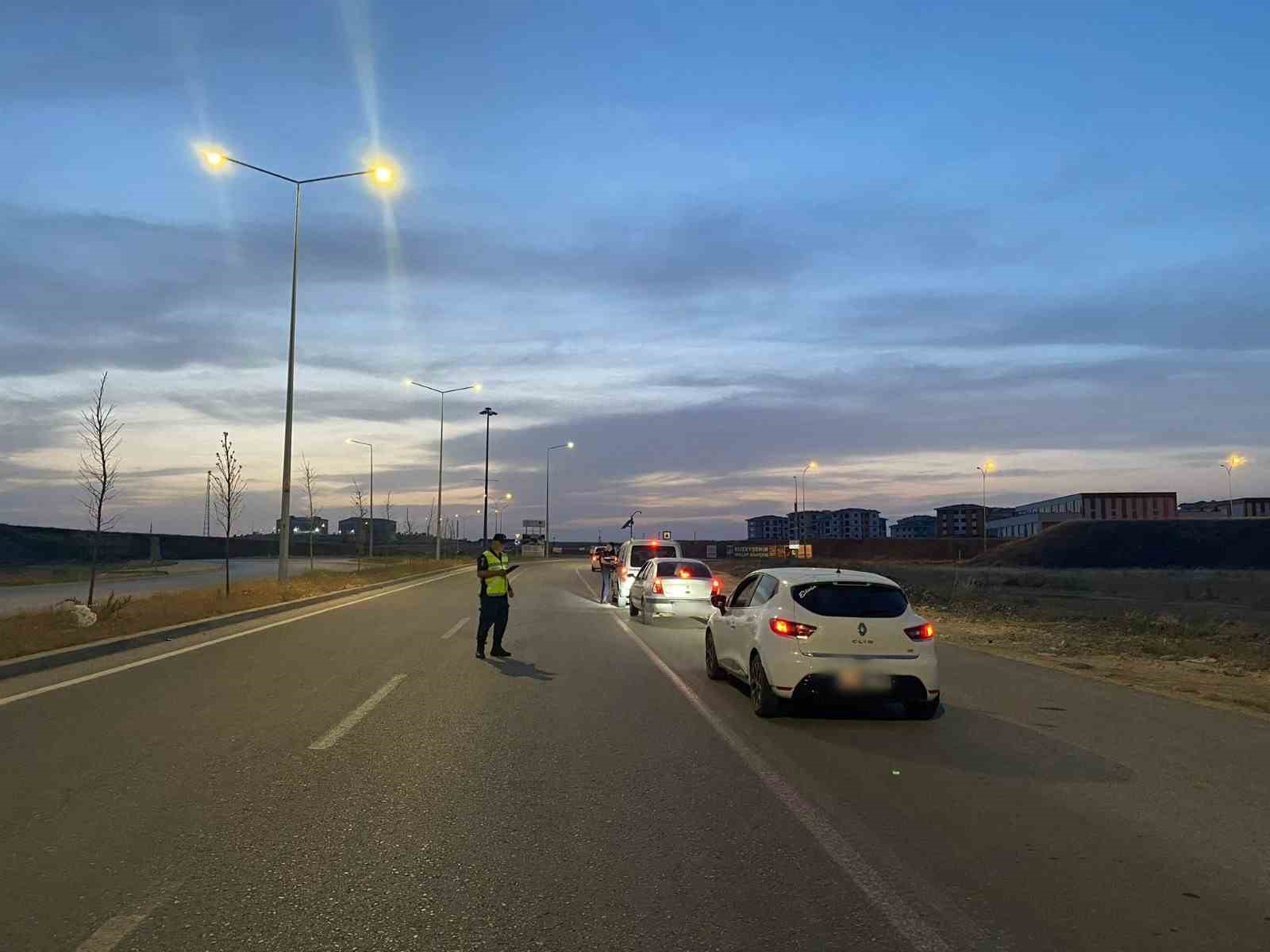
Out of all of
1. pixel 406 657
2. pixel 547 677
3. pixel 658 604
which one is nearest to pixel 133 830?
pixel 547 677

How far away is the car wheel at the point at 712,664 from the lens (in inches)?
501

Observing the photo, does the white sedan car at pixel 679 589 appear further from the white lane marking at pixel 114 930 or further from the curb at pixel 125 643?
the white lane marking at pixel 114 930

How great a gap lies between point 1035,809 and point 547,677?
23.4 feet

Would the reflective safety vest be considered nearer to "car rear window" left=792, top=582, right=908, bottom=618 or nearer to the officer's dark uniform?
the officer's dark uniform

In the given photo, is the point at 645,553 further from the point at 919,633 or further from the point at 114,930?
the point at 114,930

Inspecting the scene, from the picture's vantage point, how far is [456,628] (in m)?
19.5

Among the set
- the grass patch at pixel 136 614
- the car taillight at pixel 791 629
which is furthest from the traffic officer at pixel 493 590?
the grass patch at pixel 136 614

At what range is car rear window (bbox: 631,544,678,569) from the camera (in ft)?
89.8

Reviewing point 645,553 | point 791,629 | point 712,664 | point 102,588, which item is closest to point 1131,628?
point 645,553

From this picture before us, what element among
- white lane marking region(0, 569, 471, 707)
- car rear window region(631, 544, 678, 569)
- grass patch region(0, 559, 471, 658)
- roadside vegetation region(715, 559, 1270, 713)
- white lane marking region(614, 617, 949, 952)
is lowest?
roadside vegetation region(715, 559, 1270, 713)

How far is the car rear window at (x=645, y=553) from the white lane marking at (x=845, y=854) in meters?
17.7

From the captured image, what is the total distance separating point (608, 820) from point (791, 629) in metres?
4.06

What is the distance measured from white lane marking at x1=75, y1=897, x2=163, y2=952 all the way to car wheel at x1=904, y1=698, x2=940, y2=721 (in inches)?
291

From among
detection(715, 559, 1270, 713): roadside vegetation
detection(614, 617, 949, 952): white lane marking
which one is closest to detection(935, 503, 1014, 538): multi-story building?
detection(715, 559, 1270, 713): roadside vegetation
